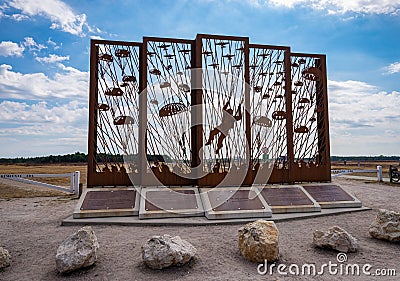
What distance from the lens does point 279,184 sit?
8711 millimetres

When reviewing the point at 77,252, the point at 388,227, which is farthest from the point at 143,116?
the point at 388,227

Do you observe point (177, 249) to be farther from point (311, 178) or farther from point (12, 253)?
point (311, 178)

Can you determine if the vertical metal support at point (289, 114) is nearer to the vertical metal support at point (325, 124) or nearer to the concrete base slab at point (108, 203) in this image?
the vertical metal support at point (325, 124)

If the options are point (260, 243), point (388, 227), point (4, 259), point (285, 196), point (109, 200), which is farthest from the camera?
point (285, 196)

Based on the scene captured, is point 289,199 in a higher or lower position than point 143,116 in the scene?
lower

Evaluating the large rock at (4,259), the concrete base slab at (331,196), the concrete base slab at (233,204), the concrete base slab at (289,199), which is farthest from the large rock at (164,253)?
the concrete base slab at (331,196)

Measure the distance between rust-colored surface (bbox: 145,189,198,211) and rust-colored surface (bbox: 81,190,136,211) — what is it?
405 mm

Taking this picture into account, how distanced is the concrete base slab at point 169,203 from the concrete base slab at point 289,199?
1.65m

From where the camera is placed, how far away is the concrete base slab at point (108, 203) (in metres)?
6.46

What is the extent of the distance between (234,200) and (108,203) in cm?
276

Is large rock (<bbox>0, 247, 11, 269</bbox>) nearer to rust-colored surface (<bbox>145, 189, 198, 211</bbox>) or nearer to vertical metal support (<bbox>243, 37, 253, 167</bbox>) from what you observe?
rust-colored surface (<bbox>145, 189, 198, 211</bbox>)

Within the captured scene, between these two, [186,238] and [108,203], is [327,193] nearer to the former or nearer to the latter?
[186,238]

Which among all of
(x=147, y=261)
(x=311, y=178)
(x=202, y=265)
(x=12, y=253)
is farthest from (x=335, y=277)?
(x=311, y=178)

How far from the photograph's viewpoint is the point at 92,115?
8.07 meters
